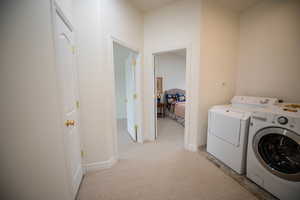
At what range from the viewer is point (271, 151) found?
133 centimetres

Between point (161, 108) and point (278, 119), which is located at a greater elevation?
point (278, 119)

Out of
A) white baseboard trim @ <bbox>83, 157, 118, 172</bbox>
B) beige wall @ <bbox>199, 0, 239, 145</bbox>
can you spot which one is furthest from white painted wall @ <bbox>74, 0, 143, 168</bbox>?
beige wall @ <bbox>199, 0, 239, 145</bbox>

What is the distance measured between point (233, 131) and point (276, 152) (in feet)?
1.44

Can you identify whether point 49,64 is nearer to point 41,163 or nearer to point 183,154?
point 41,163

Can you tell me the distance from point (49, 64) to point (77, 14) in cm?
102

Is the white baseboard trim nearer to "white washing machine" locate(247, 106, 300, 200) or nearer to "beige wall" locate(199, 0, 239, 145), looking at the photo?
"beige wall" locate(199, 0, 239, 145)

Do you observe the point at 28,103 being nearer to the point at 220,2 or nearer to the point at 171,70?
the point at 220,2

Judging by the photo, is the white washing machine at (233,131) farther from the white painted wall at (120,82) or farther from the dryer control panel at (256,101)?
the white painted wall at (120,82)

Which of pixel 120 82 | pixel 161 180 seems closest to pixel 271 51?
pixel 161 180

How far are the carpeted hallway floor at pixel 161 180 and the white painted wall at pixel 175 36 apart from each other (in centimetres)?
55

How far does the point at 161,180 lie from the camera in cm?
157

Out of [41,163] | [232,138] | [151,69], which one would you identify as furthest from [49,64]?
[232,138]

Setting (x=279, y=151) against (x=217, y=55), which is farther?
(x=217, y=55)

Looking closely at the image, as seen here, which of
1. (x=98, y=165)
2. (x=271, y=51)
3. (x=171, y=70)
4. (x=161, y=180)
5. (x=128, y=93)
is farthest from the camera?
(x=171, y=70)
